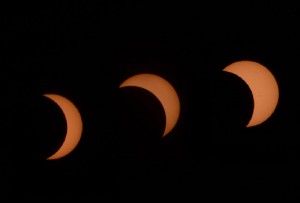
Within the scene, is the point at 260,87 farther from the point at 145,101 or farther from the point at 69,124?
the point at 69,124

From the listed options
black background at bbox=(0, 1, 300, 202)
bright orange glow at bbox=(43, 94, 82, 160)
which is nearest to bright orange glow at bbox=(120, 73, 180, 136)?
black background at bbox=(0, 1, 300, 202)

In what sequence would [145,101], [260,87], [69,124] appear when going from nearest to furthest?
[145,101] < [69,124] < [260,87]

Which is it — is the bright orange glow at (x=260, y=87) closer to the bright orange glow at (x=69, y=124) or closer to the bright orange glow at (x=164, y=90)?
the bright orange glow at (x=164, y=90)

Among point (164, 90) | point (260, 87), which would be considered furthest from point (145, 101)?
point (260, 87)

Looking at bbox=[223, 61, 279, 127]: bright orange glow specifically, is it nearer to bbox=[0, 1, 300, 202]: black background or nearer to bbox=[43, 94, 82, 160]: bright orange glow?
bbox=[0, 1, 300, 202]: black background

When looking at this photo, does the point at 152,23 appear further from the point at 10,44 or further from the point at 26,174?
the point at 26,174

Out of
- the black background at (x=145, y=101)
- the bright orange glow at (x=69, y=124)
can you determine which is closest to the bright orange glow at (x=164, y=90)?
the black background at (x=145, y=101)
